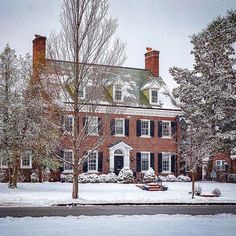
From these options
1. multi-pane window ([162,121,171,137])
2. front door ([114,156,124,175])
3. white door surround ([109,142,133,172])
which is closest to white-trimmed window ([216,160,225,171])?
multi-pane window ([162,121,171,137])

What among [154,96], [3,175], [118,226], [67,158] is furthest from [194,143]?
[118,226]

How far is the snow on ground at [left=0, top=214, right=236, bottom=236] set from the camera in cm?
850

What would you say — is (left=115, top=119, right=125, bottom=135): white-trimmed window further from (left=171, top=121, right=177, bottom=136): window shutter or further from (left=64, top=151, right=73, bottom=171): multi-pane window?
(left=171, top=121, right=177, bottom=136): window shutter

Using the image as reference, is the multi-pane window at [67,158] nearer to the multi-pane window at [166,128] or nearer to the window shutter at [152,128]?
the window shutter at [152,128]

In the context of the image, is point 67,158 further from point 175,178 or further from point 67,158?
point 175,178

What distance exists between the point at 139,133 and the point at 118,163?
2.48 m

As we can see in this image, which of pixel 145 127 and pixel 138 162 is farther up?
pixel 145 127

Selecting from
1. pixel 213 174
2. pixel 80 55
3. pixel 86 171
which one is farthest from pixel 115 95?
pixel 80 55

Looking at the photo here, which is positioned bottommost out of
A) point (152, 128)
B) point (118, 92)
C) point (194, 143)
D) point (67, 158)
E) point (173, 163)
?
point (173, 163)

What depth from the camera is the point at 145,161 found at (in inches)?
1166

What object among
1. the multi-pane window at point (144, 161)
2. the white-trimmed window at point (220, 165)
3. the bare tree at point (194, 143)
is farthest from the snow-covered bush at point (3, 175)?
the white-trimmed window at point (220, 165)

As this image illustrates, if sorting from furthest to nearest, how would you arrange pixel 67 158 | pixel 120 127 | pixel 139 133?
pixel 139 133 < pixel 120 127 < pixel 67 158

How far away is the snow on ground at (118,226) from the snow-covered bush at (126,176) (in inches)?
596

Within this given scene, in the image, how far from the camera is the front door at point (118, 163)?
28.9 metres
